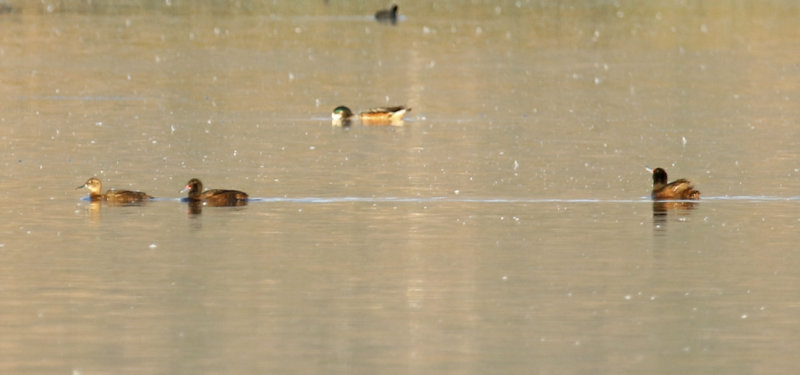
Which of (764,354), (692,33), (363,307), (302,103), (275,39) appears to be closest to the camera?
(764,354)

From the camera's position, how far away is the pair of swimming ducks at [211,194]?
803 inches

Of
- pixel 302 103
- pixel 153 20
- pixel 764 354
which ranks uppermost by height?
pixel 153 20

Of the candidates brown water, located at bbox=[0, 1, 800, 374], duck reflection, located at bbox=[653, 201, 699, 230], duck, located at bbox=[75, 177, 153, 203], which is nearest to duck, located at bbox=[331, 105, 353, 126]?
brown water, located at bbox=[0, 1, 800, 374]

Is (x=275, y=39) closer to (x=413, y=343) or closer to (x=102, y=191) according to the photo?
(x=102, y=191)

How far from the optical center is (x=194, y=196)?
67.5ft

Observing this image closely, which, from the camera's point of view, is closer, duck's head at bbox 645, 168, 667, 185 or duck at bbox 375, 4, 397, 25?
duck's head at bbox 645, 168, 667, 185

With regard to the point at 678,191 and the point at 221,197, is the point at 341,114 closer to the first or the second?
the point at 221,197

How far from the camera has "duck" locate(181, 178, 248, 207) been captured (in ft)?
66.8

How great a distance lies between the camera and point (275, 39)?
211ft

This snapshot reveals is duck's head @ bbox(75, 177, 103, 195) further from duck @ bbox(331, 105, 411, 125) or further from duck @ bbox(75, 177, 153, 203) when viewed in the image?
duck @ bbox(331, 105, 411, 125)

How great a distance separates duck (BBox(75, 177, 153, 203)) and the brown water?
0.58 ft

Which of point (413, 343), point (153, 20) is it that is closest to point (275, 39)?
point (153, 20)

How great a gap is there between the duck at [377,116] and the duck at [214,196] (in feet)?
39.4

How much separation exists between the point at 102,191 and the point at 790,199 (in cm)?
790
